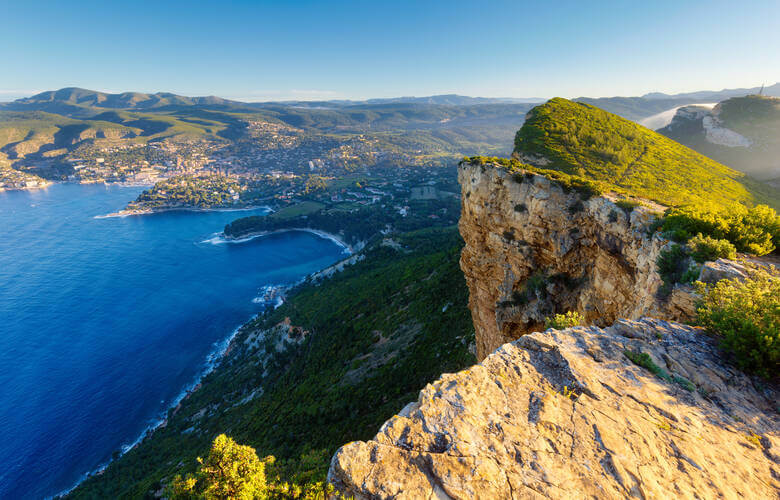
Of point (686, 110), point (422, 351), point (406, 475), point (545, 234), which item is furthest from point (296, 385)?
point (686, 110)

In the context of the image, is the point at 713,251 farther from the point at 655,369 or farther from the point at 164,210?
the point at 164,210

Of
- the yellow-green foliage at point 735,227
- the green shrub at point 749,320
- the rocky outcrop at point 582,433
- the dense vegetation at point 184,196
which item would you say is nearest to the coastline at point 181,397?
the rocky outcrop at point 582,433

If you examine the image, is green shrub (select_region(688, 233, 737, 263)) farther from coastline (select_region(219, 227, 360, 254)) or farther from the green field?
the green field

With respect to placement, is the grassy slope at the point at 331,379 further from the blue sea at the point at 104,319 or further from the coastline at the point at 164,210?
the coastline at the point at 164,210

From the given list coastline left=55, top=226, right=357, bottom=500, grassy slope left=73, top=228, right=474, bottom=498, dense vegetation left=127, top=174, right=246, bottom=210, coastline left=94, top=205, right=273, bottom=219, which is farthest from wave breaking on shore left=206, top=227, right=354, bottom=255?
grassy slope left=73, top=228, right=474, bottom=498

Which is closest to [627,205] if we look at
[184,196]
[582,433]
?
[582,433]

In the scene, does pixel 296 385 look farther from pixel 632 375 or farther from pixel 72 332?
pixel 72 332
